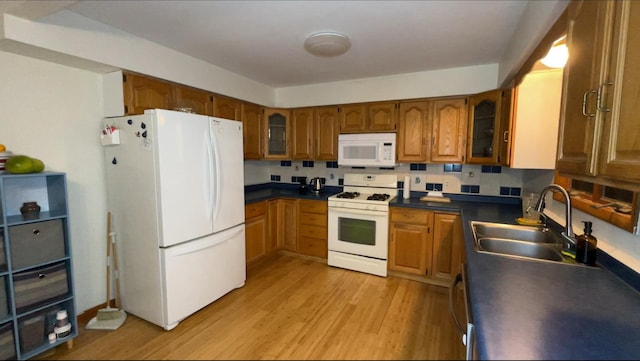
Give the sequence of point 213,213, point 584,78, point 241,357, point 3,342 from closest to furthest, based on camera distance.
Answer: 1. point 584,78
2. point 3,342
3. point 241,357
4. point 213,213

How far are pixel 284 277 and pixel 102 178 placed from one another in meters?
1.81

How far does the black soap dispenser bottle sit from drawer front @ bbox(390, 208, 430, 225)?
4.50 ft

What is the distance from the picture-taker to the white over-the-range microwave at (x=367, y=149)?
2.97m

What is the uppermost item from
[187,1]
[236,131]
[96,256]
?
[187,1]

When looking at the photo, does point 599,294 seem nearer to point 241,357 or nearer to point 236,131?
point 241,357

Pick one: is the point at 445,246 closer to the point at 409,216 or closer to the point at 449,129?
the point at 409,216

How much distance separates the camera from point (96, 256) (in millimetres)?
2121

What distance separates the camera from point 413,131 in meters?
2.91

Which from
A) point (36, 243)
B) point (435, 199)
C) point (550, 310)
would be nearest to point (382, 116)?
point (435, 199)

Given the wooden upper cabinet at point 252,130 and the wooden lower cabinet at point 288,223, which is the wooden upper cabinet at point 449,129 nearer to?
the wooden lower cabinet at point 288,223

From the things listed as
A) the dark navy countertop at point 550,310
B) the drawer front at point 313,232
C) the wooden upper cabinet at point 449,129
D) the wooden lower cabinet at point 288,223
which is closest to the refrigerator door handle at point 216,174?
the wooden lower cabinet at point 288,223

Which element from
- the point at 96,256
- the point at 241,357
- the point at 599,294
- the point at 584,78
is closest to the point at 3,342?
the point at 96,256

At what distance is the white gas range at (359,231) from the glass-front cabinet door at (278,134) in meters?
0.92

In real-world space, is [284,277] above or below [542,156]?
below
